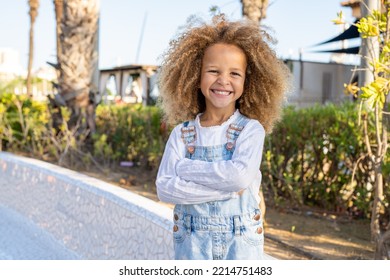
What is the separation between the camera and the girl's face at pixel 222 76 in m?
2.34

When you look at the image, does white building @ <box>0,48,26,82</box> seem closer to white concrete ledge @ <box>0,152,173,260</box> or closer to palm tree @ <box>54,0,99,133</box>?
palm tree @ <box>54,0,99,133</box>

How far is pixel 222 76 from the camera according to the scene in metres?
2.34

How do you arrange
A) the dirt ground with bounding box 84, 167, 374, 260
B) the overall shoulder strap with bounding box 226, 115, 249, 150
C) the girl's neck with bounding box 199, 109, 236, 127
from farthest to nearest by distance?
1. the dirt ground with bounding box 84, 167, 374, 260
2. the girl's neck with bounding box 199, 109, 236, 127
3. the overall shoulder strap with bounding box 226, 115, 249, 150

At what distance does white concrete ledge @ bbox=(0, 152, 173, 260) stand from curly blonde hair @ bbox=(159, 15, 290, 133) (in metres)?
1.22

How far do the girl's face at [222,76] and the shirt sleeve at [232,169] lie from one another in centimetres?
16

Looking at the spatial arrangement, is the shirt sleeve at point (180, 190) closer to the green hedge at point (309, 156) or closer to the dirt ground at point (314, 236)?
the dirt ground at point (314, 236)

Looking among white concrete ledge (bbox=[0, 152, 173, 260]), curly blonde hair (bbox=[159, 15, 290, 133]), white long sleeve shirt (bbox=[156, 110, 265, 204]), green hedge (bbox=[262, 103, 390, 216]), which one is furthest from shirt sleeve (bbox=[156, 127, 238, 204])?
green hedge (bbox=[262, 103, 390, 216])

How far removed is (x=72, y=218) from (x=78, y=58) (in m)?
3.66

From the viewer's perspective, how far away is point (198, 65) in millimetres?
2494

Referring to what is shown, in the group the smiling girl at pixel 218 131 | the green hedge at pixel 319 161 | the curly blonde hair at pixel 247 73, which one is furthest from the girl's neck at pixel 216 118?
the green hedge at pixel 319 161

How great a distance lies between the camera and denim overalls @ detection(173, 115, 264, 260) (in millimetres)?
2219

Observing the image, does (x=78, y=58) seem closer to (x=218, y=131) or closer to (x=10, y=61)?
(x=218, y=131)
